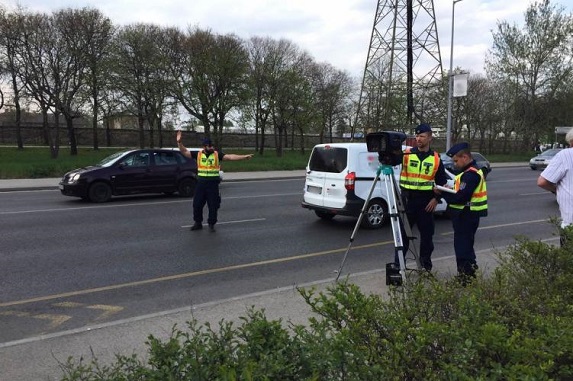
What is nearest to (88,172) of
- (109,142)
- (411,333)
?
(411,333)

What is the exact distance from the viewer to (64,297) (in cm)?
572

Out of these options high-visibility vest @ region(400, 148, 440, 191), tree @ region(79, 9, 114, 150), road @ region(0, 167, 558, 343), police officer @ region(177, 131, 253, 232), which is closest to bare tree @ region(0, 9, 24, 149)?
tree @ region(79, 9, 114, 150)

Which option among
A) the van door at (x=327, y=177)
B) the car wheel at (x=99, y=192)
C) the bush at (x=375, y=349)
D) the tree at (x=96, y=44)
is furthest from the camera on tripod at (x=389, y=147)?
the tree at (x=96, y=44)

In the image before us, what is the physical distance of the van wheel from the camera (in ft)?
34.1

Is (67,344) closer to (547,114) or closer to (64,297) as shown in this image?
(64,297)

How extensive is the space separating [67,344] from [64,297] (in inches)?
61.5

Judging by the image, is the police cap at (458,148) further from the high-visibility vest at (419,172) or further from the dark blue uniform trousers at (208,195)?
the dark blue uniform trousers at (208,195)

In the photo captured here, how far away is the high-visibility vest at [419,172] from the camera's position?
6281 mm

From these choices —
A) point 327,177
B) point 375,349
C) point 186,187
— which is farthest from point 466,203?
point 186,187

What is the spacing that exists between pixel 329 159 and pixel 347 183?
2.61 feet

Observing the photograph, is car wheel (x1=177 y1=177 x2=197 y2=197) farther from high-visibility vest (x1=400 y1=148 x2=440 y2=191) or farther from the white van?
high-visibility vest (x1=400 y1=148 x2=440 y2=191)

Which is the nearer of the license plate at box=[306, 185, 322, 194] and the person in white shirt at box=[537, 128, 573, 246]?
the person in white shirt at box=[537, 128, 573, 246]

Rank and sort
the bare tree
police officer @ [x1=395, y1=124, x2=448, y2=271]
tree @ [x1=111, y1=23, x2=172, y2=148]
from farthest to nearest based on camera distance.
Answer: tree @ [x1=111, y1=23, x2=172, y2=148]
the bare tree
police officer @ [x1=395, y1=124, x2=448, y2=271]

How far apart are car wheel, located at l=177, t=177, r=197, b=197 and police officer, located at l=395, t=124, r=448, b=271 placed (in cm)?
1033
